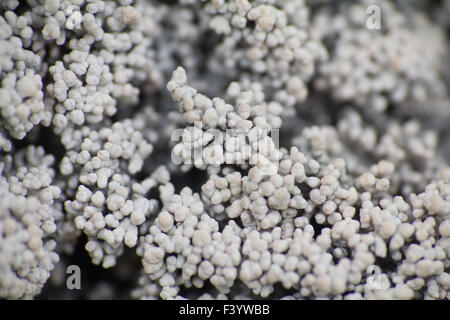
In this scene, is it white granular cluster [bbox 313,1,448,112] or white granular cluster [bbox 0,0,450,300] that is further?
white granular cluster [bbox 313,1,448,112]

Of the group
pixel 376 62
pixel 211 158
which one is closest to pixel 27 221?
pixel 211 158

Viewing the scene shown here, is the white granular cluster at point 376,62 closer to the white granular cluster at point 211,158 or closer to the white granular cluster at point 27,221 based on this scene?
the white granular cluster at point 211,158

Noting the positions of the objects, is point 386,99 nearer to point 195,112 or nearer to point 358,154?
point 358,154

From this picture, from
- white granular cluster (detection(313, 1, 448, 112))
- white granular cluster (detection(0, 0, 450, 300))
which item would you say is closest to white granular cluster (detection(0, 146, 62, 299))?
white granular cluster (detection(0, 0, 450, 300))

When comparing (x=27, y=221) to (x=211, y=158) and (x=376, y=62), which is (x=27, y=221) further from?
(x=376, y=62)

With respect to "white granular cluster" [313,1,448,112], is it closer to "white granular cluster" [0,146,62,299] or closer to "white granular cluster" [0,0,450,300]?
"white granular cluster" [0,0,450,300]

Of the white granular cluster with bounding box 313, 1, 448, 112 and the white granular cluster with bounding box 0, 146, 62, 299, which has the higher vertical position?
the white granular cluster with bounding box 313, 1, 448, 112

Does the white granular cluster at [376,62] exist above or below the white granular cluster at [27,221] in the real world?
above

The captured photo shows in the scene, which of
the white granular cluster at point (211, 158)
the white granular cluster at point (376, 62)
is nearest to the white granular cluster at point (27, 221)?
the white granular cluster at point (211, 158)
